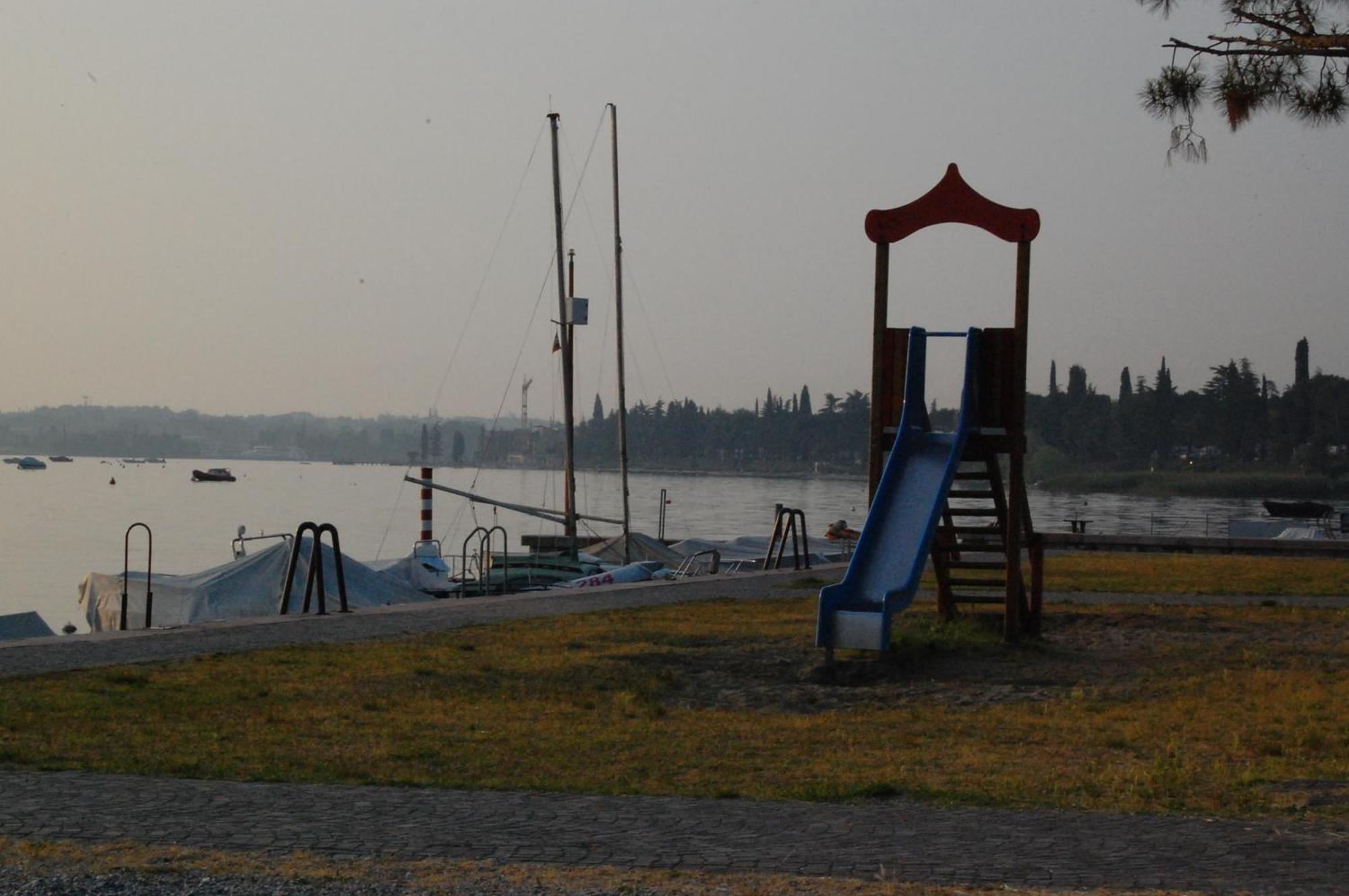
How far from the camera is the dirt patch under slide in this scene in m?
10.9

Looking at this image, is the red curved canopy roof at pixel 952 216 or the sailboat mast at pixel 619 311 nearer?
the red curved canopy roof at pixel 952 216

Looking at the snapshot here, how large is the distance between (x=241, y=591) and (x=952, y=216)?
47.5ft

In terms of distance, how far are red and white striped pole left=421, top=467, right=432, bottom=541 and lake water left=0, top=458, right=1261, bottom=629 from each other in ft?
9.95

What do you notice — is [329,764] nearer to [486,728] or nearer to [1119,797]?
[486,728]

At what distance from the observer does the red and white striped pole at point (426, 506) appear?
33197 mm

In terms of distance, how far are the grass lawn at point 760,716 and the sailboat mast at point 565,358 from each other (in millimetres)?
20917

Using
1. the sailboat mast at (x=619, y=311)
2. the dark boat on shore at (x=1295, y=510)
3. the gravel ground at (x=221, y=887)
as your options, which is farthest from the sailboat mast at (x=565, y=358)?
the dark boat on shore at (x=1295, y=510)

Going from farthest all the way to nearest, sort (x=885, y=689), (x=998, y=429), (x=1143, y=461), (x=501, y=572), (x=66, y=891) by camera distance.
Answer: (x=1143, y=461) < (x=501, y=572) < (x=998, y=429) < (x=885, y=689) < (x=66, y=891)

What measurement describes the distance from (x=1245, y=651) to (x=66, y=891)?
33.6 ft

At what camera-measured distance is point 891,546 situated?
42.6 ft

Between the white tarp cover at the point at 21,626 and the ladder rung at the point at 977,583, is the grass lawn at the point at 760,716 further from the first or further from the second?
the white tarp cover at the point at 21,626

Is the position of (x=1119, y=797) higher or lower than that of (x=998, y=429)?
lower

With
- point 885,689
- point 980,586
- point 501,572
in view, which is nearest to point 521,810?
Result: point 885,689

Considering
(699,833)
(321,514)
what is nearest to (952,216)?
(699,833)
